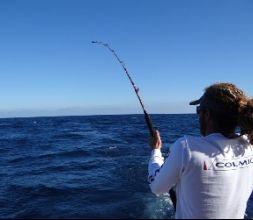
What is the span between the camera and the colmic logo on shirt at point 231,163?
265 cm

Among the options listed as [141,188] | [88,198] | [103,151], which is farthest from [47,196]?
[103,151]

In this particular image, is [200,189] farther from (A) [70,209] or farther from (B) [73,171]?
(B) [73,171]

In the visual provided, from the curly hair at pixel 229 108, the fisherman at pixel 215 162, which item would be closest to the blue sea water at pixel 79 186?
the fisherman at pixel 215 162

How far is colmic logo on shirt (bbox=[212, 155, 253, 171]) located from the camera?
2647 millimetres

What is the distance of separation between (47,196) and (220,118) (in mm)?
8946

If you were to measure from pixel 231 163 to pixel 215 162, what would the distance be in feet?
0.51

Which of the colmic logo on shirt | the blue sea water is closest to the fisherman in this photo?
the colmic logo on shirt

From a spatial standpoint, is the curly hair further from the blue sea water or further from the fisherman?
the blue sea water

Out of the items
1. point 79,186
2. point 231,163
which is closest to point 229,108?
point 231,163

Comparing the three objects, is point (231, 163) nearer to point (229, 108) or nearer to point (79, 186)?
point (229, 108)

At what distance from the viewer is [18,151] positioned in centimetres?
2084

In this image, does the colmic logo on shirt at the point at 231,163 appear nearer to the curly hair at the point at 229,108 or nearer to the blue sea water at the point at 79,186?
the curly hair at the point at 229,108

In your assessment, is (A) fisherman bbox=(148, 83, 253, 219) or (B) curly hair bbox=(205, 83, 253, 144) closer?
(A) fisherman bbox=(148, 83, 253, 219)

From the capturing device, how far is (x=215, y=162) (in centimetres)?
264
